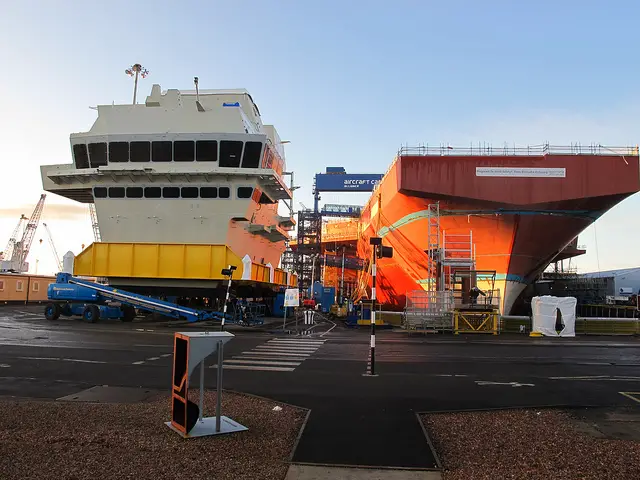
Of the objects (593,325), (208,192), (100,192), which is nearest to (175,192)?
(208,192)

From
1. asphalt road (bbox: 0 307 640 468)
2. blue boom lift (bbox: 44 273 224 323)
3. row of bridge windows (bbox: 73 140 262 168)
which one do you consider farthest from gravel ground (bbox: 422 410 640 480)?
row of bridge windows (bbox: 73 140 262 168)

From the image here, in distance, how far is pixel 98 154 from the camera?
96.0 ft

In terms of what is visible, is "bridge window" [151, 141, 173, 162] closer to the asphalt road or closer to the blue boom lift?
the blue boom lift

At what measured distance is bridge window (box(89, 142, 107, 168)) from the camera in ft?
95.4

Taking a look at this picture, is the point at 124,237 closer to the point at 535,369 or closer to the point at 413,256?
the point at 413,256

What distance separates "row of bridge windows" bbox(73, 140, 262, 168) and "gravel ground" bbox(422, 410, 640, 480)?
22883mm

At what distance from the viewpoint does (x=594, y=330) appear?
85.1ft

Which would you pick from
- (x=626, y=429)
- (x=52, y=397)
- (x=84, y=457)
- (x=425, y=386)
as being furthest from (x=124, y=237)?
(x=626, y=429)

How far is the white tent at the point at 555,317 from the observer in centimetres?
2453

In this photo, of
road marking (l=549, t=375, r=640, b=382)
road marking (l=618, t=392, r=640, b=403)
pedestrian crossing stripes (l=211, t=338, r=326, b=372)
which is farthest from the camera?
pedestrian crossing stripes (l=211, t=338, r=326, b=372)

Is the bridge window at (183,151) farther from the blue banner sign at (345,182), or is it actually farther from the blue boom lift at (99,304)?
the blue banner sign at (345,182)

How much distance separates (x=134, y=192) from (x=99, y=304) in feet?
22.3

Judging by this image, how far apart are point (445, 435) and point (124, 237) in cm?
2682

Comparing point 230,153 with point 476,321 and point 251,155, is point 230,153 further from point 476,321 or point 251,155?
point 476,321
